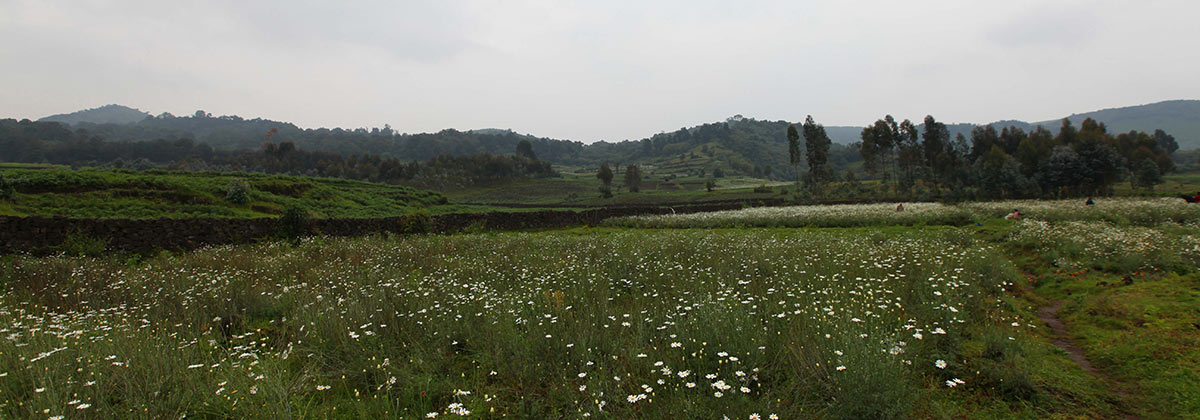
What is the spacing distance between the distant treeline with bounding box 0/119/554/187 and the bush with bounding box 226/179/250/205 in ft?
244

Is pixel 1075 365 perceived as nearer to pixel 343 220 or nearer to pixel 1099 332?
pixel 1099 332

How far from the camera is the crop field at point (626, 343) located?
4.10m

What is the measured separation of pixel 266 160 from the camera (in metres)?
110

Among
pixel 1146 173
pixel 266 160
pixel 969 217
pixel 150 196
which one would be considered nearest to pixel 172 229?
pixel 150 196

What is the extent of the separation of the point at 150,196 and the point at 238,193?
4461 mm

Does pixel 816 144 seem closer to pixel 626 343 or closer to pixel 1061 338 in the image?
pixel 1061 338

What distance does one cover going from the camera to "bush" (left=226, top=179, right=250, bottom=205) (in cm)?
3158

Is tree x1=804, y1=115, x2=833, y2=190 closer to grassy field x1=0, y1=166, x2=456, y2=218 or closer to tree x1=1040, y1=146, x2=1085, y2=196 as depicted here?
tree x1=1040, y1=146, x2=1085, y2=196

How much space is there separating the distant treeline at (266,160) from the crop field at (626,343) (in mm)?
102504

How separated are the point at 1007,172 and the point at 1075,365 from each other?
62.3m

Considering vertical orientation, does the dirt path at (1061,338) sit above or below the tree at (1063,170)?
below

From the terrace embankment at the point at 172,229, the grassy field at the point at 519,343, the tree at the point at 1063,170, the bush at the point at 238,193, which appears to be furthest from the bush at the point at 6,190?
the tree at the point at 1063,170

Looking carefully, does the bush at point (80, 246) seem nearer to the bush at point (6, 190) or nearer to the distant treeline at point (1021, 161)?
the bush at point (6, 190)

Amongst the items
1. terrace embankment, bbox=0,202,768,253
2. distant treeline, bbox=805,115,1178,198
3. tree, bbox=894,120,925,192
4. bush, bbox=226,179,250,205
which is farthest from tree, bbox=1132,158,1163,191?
bush, bbox=226,179,250,205
